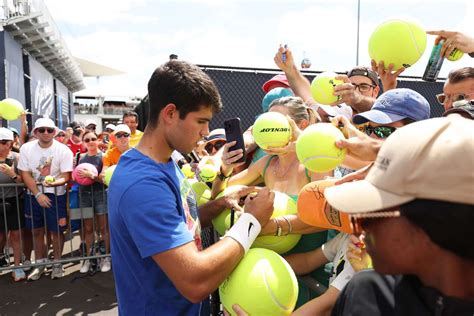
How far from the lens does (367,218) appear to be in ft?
3.27

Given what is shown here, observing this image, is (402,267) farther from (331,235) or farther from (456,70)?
(456,70)

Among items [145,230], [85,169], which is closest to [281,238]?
[145,230]

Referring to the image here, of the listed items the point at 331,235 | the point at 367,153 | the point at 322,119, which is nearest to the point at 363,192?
the point at 367,153

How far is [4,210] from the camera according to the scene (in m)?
5.54

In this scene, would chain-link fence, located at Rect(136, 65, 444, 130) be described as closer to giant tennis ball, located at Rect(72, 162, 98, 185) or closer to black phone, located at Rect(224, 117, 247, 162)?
giant tennis ball, located at Rect(72, 162, 98, 185)

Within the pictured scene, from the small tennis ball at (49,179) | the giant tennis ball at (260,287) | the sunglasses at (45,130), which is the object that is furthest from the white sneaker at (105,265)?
the giant tennis ball at (260,287)

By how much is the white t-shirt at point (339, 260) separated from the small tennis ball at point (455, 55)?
1.31 m

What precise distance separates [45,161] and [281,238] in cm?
478

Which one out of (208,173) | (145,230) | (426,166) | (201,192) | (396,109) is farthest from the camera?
(201,192)

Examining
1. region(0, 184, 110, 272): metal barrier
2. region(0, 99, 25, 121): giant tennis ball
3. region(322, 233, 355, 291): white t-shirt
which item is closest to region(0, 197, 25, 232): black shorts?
region(0, 184, 110, 272): metal barrier

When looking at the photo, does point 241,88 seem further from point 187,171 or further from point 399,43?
point 399,43

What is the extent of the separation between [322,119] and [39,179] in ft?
14.8

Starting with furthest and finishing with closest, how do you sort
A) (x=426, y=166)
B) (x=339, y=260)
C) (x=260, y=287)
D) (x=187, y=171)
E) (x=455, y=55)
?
(x=187, y=171) < (x=455, y=55) < (x=339, y=260) < (x=260, y=287) < (x=426, y=166)

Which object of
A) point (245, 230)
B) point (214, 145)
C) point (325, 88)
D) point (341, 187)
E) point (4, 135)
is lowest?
point (245, 230)
